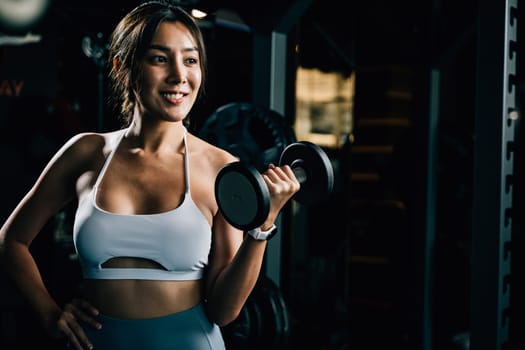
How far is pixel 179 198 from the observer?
97 cm

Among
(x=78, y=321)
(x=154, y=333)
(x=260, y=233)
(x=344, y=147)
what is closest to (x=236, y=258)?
(x=260, y=233)

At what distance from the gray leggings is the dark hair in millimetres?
372

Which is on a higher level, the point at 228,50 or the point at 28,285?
Answer: the point at 228,50

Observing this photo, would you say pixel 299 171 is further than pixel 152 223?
Yes

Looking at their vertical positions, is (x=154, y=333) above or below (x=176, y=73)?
below

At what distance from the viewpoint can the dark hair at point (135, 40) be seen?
3.16ft

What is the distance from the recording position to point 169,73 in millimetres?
953

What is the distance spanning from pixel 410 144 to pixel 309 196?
1778 millimetres

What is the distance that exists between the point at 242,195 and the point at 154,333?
28 cm

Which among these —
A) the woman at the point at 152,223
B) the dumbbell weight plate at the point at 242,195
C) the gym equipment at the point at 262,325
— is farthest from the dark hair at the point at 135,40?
the gym equipment at the point at 262,325

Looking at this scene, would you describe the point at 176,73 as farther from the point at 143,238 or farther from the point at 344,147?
the point at 344,147

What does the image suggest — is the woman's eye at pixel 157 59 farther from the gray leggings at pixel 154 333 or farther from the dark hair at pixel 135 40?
the gray leggings at pixel 154 333

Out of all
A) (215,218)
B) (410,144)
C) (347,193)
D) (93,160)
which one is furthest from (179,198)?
(347,193)

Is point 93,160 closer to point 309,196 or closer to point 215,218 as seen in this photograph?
point 215,218
